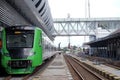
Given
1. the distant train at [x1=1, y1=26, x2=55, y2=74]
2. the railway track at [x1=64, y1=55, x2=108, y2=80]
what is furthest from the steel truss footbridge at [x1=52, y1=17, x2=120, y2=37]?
the distant train at [x1=1, y1=26, x2=55, y2=74]

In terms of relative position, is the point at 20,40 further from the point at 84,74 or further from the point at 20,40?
the point at 84,74

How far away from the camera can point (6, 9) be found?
25953 mm

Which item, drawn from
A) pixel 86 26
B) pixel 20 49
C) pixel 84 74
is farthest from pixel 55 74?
pixel 86 26

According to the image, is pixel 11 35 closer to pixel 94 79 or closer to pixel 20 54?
pixel 20 54

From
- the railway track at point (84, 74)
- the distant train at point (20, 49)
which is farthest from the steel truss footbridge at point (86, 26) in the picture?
the distant train at point (20, 49)

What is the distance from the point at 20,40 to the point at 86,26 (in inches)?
2626

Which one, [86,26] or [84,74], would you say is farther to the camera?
[86,26]

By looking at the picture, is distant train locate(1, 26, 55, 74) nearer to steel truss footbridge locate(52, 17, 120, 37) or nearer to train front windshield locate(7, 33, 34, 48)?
train front windshield locate(7, 33, 34, 48)

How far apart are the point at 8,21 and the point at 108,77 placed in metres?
9.46

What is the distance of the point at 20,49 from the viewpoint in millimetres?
20062

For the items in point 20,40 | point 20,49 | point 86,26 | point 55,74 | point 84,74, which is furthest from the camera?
point 86,26

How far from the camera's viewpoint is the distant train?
1956 cm

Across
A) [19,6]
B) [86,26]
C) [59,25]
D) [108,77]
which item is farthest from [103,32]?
[108,77]

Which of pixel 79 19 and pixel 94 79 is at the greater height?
pixel 79 19
